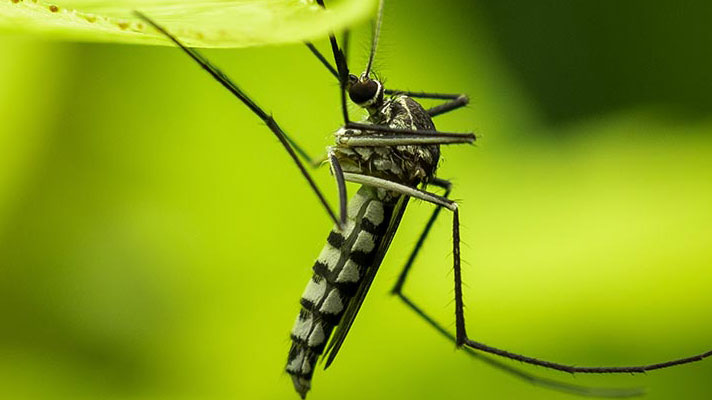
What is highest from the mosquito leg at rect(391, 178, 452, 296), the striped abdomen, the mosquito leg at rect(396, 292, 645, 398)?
the mosquito leg at rect(391, 178, 452, 296)

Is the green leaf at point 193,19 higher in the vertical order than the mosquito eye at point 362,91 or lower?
lower

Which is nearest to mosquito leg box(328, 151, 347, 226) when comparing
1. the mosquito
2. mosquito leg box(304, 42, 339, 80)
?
the mosquito

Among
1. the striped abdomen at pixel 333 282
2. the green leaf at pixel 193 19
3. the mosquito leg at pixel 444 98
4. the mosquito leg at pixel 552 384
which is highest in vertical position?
the mosquito leg at pixel 444 98

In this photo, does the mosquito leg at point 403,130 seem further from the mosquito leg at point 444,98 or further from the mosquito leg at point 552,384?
the mosquito leg at point 552,384

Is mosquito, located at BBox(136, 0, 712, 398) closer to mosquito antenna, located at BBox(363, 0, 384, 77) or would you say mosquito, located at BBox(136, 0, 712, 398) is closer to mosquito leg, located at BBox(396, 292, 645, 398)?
mosquito antenna, located at BBox(363, 0, 384, 77)

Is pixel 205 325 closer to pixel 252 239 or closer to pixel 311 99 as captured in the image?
pixel 252 239

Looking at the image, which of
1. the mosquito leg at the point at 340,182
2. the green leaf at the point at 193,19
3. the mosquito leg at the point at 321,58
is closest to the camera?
the green leaf at the point at 193,19

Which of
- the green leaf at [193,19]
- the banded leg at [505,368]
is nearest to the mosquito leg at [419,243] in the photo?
the banded leg at [505,368]

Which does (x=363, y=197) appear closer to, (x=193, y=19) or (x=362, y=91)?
(x=362, y=91)

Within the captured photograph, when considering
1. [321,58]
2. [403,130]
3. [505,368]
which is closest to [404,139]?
[403,130]
